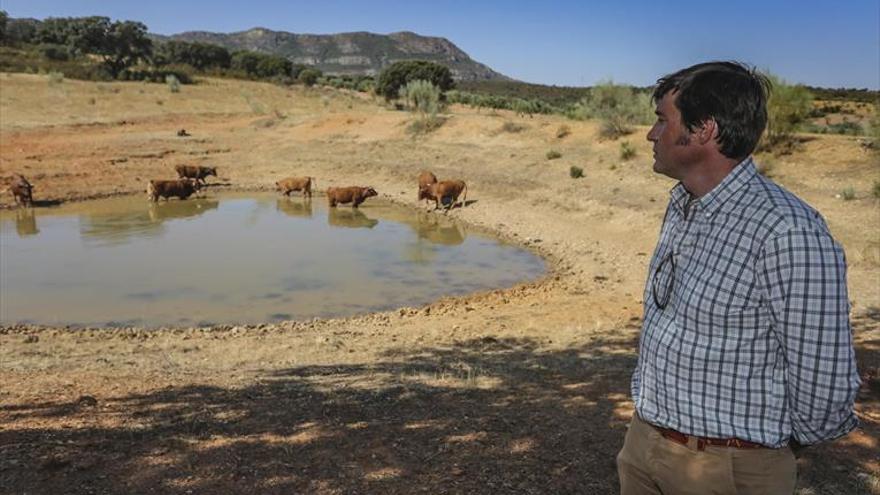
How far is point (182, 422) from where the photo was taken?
5070 mm

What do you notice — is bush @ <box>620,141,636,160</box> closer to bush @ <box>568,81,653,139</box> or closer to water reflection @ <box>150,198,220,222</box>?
bush @ <box>568,81,653,139</box>

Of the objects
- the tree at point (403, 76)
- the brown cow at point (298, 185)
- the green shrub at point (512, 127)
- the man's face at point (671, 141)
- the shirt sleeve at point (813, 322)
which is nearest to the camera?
the shirt sleeve at point (813, 322)

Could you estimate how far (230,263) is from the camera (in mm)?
13141

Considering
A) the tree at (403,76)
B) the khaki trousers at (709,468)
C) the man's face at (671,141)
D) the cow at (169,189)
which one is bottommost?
the cow at (169,189)

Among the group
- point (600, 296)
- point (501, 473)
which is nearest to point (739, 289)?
point (501, 473)

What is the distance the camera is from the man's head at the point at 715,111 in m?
1.84

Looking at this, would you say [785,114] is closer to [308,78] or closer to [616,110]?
[616,110]

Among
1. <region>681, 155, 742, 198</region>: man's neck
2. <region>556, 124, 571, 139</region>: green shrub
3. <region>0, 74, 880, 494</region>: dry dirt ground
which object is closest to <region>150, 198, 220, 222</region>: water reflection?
<region>0, 74, 880, 494</region>: dry dirt ground

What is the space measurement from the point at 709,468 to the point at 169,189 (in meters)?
19.9

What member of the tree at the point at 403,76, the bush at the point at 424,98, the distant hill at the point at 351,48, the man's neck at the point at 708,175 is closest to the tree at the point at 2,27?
the tree at the point at 403,76

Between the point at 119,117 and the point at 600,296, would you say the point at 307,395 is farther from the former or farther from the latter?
the point at 119,117

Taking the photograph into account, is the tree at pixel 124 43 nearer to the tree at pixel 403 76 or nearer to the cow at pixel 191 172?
the tree at pixel 403 76

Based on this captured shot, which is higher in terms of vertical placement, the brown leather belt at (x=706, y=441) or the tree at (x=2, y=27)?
the tree at (x=2, y=27)

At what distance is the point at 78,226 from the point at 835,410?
1754 cm
